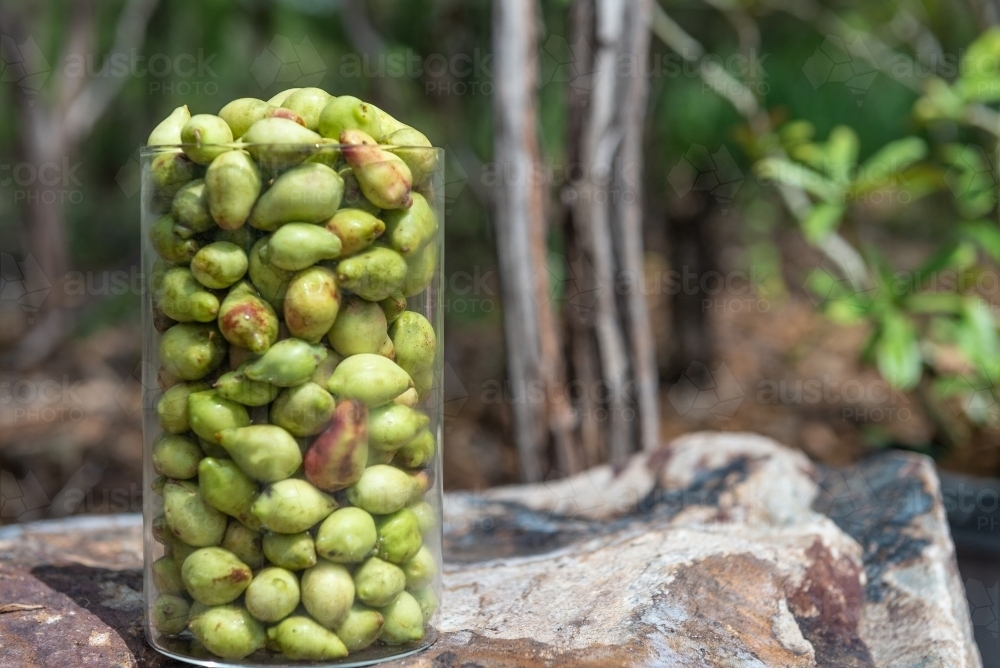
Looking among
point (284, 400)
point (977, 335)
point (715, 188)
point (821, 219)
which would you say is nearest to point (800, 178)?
point (821, 219)

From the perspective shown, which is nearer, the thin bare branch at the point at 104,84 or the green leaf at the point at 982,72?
the green leaf at the point at 982,72

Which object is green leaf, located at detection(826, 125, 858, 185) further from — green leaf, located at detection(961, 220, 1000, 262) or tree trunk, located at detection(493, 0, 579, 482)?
tree trunk, located at detection(493, 0, 579, 482)

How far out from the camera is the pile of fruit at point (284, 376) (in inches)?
29.0

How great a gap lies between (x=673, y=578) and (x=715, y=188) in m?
1.83

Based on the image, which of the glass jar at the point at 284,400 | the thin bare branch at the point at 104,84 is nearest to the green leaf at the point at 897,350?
the glass jar at the point at 284,400

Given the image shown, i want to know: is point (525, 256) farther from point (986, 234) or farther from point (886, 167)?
point (986, 234)

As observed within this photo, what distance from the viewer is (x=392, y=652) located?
0.80 meters

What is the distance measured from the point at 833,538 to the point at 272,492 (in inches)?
24.2

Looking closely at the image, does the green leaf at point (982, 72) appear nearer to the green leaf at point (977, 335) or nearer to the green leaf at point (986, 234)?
the green leaf at point (986, 234)

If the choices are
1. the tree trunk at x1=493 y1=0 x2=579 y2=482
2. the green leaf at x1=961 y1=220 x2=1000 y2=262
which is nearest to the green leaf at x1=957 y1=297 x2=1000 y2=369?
the green leaf at x1=961 y1=220 x2=1000 y2=262

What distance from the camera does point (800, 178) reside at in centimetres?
166

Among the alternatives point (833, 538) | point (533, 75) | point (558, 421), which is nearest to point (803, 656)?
point (833, 538)

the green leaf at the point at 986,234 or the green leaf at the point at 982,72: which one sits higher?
the green leaf at the point at 982,72

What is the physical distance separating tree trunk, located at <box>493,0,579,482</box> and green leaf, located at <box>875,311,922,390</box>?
0.57m
